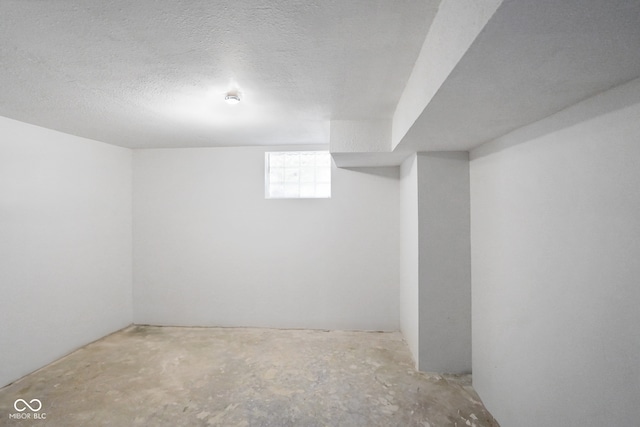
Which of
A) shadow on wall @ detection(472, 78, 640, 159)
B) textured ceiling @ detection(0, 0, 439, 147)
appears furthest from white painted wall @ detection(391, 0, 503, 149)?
shadow on wall @ detection(472, 78, 640, 159)

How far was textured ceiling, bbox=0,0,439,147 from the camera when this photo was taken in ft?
3.93

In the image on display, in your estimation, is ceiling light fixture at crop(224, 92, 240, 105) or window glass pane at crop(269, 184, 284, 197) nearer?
ceiling light fixture at crop(224, 92, 240, 105)

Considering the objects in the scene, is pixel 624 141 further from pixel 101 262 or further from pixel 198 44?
pixel 101 262

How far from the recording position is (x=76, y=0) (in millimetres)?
1126

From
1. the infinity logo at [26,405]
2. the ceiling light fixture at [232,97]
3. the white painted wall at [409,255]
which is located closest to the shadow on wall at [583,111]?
the white painted wall at [409,255]

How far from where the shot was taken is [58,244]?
2982mm

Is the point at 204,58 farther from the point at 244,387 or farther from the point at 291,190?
the point at 244,387

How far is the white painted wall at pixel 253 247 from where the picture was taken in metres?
3.69

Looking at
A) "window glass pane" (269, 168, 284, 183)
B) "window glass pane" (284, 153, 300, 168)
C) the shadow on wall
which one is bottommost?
the shadow on wall

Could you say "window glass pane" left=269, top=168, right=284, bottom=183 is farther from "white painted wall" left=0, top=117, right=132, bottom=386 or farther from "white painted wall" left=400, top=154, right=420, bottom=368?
"white painted wall" left=0, top=117, right=132, bottom=386

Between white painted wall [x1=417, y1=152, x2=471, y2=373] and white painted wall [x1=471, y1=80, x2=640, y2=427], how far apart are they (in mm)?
404

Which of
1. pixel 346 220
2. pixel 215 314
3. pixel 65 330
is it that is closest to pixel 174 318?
pixel 215 314

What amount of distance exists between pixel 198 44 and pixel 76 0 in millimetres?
464

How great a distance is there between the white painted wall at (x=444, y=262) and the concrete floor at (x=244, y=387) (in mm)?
247
